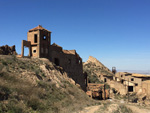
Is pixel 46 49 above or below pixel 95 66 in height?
above

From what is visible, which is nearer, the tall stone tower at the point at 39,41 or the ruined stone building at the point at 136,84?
the tall stone tower at the point at 39,41

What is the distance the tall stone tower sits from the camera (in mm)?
24438

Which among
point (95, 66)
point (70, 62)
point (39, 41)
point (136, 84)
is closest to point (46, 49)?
point (39, 41)

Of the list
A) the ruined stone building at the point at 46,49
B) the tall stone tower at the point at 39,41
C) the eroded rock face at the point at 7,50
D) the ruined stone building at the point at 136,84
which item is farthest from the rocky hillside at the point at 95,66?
the tall stone tower at the point at 39,41

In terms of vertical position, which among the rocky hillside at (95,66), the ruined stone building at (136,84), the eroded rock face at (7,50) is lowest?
the ruined stone building at (136,84)

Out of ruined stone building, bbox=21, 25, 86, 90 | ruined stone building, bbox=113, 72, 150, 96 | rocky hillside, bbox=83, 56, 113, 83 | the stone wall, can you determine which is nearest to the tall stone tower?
ruined stone building, bbox=21, 25, 86, 90

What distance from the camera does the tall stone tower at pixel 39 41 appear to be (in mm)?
24438

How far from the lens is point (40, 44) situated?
24562 mm

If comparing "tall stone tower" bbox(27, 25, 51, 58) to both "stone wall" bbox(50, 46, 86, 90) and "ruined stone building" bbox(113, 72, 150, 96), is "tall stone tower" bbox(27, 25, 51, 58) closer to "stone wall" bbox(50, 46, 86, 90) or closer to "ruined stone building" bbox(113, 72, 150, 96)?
"stone wall" bbox(50, 46, 86, 90)

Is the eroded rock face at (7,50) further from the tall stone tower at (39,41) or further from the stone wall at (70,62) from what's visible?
the stone wall at (70,62)

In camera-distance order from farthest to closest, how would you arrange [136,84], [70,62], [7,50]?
[136,84]
[70,62]
[7,50]

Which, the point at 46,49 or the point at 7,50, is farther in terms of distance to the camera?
the point at 7,50

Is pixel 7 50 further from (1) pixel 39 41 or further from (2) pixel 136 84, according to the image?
(2) pixel 136 84

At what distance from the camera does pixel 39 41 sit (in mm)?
24453
